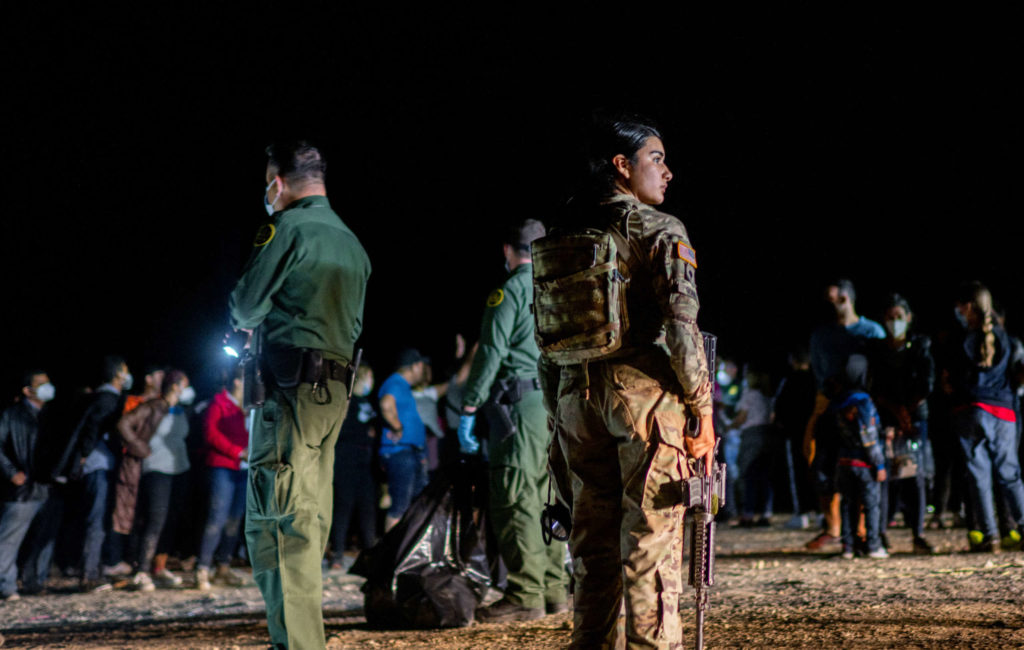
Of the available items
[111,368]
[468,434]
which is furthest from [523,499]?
[111,368]

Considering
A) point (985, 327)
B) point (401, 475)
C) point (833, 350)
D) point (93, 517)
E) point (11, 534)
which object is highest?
point (985, 327)

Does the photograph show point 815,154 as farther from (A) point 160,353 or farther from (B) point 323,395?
(B) point 323,395

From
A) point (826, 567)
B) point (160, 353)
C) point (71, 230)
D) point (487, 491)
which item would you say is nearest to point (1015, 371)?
point (826, 567)

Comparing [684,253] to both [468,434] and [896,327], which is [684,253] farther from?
[896,327]

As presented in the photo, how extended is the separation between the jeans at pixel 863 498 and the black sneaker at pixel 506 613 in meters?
3.31

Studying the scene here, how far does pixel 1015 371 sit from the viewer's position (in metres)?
7.68

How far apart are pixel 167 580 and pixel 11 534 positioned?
1287mm

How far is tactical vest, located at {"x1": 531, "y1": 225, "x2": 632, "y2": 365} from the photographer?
320 centimetres

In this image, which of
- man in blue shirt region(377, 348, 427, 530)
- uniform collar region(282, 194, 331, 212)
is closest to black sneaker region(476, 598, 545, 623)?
uniform collar region(282, 194, 331, 212)

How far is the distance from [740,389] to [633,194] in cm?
963

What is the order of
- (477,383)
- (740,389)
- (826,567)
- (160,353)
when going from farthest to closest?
1. (160,353)
2. (740,389)
3. (826,567)
4. (477,383)

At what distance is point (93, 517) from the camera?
820cm

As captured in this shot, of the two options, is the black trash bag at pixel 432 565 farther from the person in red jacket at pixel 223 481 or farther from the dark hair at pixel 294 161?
the person in red jacket at pixel 223 481

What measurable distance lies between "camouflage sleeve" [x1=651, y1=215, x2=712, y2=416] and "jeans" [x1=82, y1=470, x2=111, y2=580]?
6601 millimetres
